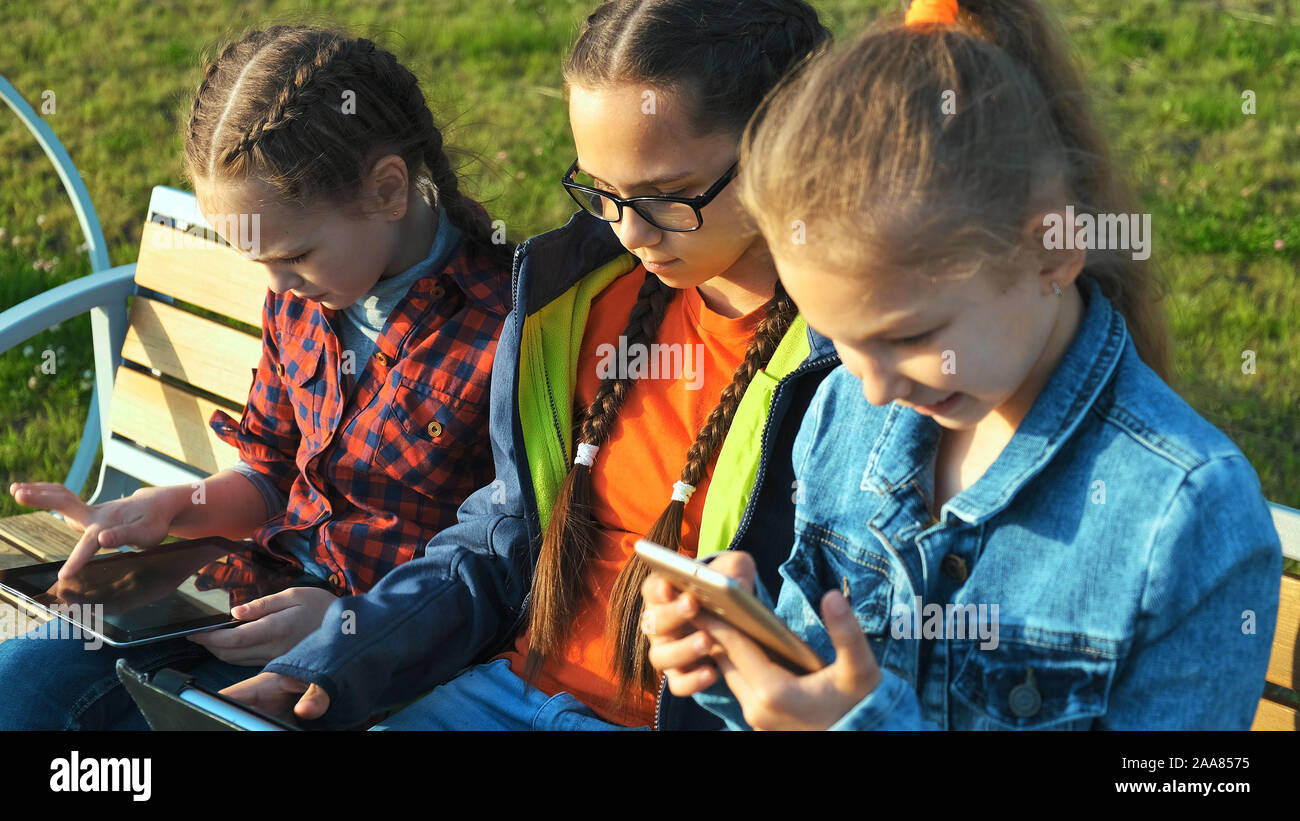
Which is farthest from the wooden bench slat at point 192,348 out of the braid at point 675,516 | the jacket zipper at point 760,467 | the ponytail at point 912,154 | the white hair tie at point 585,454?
the ponytail at point 912,154

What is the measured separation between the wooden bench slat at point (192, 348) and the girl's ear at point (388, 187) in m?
0.81

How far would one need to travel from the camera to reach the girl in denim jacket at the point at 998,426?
1438 mm

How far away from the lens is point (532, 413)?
2252 mm

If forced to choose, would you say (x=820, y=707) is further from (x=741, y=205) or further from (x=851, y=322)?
(x=741, y=205)

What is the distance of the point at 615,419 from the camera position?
2.22 metres

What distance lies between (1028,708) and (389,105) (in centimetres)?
163

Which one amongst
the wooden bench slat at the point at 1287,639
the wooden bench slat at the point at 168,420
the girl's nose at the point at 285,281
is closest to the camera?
the wooden bench slat at the point at 1287,639

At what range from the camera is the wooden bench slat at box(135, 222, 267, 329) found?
3102 millimetres

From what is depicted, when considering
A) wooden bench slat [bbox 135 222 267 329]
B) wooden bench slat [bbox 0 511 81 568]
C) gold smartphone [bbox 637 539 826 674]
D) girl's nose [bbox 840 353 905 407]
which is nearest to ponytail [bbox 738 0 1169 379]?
girl's nose [bbox 840 353 905 407]

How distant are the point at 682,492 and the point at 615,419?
0.74 feet

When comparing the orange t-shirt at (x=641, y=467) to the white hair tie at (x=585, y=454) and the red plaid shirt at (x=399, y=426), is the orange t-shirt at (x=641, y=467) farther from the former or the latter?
the red plaid shirt at (x=399, y=426)

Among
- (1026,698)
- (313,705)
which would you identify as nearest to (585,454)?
(313,705)

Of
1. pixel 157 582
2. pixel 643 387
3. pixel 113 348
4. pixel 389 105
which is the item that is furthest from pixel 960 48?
pixel 113 348

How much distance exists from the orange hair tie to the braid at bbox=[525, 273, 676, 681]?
848 mm
